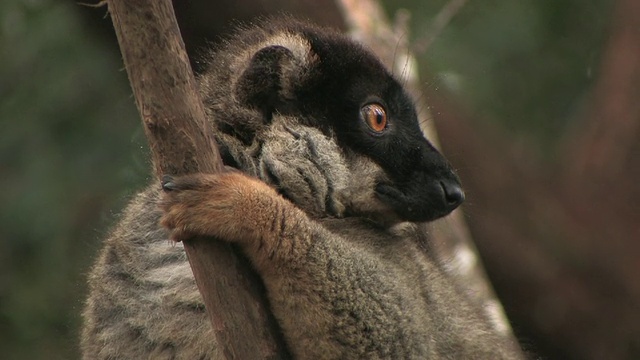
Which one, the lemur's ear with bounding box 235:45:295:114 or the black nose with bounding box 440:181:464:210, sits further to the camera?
the black nose with bounding box 440:181:464:210

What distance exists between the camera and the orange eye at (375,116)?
5262 mm

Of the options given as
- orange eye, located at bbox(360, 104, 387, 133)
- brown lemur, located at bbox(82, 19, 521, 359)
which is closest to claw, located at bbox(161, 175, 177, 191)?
brown lemur, located at bbox(82, 19, 521, 359)

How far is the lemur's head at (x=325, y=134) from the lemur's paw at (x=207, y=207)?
684 mm

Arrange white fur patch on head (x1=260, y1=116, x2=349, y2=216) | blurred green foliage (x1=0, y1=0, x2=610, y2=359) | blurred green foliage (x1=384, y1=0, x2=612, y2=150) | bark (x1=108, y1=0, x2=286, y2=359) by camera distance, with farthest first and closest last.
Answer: blurred green foliage (x1=384, y1=0, x2=612, y2=150), blurred green foliage (x1=0, y1=0, x2=610, y2=359), white fur patch on head (x1=260, y1=116, x2=349, y2=216), bark (x1=108, y1=0, x2=286, y2=359)

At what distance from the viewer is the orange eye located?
5.26 metres

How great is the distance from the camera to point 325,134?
5.16 m

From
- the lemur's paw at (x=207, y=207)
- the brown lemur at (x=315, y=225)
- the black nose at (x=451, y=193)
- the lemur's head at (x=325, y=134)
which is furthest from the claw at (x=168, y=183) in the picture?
the black nose at (x=451, y=193)

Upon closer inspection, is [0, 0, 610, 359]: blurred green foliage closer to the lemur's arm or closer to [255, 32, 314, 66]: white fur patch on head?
[255, 32, 314, 66]: white fur patch on head

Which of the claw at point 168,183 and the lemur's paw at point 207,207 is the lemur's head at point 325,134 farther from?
the claw at point 168,183

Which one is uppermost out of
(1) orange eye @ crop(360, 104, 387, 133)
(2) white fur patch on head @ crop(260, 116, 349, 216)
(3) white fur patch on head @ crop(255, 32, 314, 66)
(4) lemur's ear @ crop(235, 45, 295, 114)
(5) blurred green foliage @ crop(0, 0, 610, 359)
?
(5) blurred green foliage @ crop(0, 0, 610, 359)

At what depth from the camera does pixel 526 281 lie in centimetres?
951

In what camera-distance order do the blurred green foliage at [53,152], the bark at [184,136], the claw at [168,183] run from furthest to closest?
the blurred green foliage at [53,152] → the claw at [168,183] → the bark at [184,136]

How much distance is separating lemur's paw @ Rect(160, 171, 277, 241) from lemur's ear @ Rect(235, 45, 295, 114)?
2.87ft

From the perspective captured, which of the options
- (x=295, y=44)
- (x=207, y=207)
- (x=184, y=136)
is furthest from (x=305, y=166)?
(x=184, y=136)
